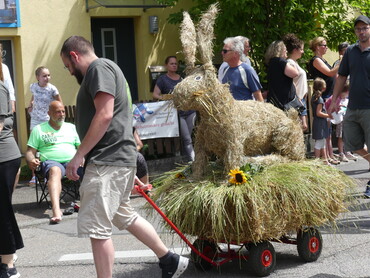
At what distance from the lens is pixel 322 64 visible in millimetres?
11281

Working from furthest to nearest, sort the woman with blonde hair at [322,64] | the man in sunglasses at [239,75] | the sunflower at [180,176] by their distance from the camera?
the woman with blonde hair at [322,64], the man in sunglasses at [239,75], the sunflower at [180,176]

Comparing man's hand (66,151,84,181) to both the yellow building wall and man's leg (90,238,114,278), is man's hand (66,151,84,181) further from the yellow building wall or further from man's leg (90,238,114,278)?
the yellow building wall

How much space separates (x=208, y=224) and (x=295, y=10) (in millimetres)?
8568

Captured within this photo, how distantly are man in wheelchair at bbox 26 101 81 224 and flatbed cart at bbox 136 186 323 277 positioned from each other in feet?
11.6

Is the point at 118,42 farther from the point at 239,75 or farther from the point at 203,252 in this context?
the point at 203,252

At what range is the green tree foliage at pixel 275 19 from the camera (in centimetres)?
1300

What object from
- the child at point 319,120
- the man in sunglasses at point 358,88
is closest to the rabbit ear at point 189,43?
the man in sunglasses at point 358,88

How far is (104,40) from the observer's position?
46.1ft

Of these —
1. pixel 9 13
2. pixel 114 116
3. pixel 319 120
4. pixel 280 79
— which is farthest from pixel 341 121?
pixel 114 116

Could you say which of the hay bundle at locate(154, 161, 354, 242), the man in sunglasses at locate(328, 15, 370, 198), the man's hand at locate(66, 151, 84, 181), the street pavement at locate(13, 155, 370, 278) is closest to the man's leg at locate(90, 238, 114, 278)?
the man's hand at locate(66, 151, 84, 181)

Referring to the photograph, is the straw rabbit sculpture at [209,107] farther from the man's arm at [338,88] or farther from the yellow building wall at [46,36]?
the yellow building wall at [46,36]

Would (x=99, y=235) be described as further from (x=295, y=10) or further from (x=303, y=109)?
(x=295, y=10)

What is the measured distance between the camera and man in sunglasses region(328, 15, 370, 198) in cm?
809

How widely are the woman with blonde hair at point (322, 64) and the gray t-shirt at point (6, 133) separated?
5.62 m
